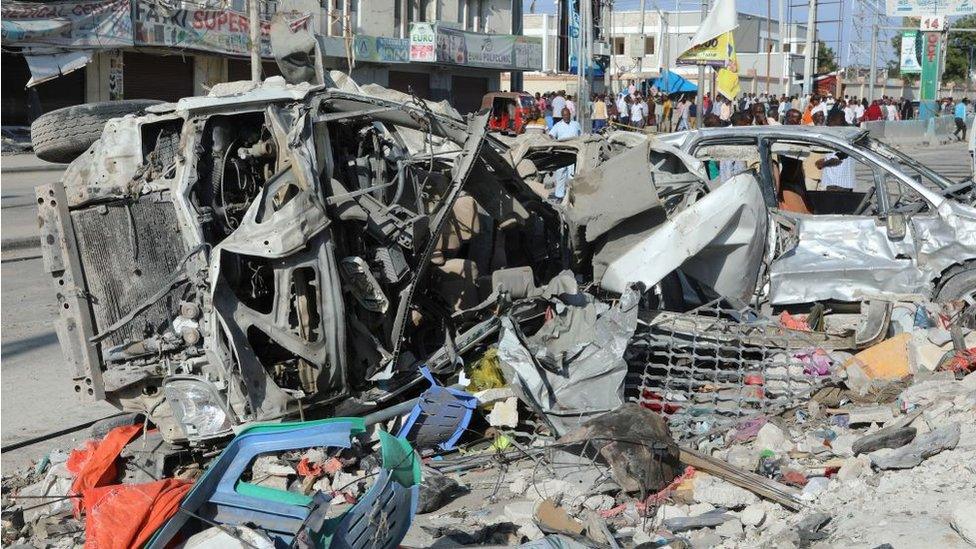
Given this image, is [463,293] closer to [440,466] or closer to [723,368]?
[440,466]

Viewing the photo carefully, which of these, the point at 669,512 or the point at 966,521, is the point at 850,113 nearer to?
the point at 669,512

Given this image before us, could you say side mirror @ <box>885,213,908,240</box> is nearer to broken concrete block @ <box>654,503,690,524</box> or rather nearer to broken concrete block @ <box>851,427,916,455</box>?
broken concrete block @ <box>851,427,916,455</box>

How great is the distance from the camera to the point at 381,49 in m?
40.6

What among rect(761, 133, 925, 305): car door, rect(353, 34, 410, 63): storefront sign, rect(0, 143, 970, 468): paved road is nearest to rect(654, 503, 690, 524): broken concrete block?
rect(0, 143, 970, 468): paved road

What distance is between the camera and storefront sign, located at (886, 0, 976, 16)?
44312 mm

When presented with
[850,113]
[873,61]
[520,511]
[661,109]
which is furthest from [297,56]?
[873,61]

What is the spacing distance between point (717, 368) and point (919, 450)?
174cm

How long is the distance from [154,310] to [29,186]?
49.2 feet

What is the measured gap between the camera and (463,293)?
7.16 m

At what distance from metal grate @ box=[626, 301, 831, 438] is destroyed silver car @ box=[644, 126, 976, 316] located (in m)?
0.63

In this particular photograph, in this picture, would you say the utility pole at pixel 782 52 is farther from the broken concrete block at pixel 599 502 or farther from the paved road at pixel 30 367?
the broken concrete block at pixel 599 502

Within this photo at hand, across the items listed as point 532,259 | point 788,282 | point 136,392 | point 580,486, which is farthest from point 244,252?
point 788,282

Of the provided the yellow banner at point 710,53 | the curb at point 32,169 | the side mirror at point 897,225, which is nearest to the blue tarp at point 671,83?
the yellow banner at point 710,53

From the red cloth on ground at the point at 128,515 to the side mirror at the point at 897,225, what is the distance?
20.6 feet
